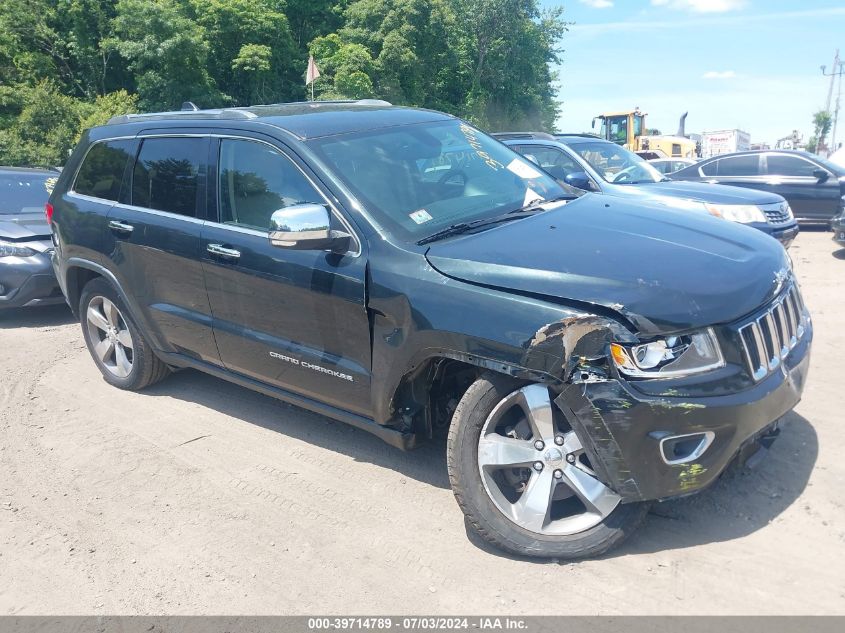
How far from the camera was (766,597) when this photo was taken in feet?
8.77

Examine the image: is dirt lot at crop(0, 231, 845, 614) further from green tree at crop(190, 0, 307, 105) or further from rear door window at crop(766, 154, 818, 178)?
green tree at crop(190, 0, 307, 105)

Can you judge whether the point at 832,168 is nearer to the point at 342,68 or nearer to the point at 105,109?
the point at 105,109

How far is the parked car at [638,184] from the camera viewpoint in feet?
24.0

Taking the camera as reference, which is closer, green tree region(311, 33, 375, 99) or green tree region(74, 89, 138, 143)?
green tree region(74, 89, 138, 143)

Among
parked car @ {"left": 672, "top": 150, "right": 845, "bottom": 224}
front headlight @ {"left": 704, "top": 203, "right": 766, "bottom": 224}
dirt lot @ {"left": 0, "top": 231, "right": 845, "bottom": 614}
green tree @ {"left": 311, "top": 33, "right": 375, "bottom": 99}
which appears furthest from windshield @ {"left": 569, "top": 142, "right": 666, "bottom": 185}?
green tree @ {"left": 311, "top": 33, "right": 375, "bottom": 99}

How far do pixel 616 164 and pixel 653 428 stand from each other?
630 cm

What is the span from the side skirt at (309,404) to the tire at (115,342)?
0.28 meters

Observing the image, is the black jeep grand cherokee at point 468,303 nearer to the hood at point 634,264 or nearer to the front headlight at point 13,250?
the hood at point 634,264

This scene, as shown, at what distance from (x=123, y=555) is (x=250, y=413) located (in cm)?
161

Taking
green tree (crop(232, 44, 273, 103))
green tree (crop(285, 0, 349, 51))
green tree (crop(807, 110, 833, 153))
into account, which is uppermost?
green tree (crop(285, 0, 349, 51))

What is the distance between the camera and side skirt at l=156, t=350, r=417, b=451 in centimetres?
344

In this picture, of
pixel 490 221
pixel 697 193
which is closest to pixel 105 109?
pixel 697 193

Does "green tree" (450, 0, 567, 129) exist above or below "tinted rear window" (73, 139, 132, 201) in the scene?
above

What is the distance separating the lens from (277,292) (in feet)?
12.2
